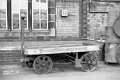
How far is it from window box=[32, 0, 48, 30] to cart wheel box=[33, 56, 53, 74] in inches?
141

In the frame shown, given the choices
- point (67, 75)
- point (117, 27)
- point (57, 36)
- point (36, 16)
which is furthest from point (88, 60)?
point (36, 16)

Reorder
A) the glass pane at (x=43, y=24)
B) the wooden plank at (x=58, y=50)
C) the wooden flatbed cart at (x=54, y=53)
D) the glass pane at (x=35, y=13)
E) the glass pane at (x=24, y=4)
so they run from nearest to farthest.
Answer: the wooden plank at (x=58, y=50) → the wooden flatbed cart at (x=54, y=53) → the glass pane at (x=24, y=4) → the glass pane at (x=35, y=13) → the glass pane at (x=43, y=24)

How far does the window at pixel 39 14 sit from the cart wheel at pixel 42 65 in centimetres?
358

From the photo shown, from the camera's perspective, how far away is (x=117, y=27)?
9.75 meters

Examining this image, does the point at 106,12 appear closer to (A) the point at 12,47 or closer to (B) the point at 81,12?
(B) the point at 81,12

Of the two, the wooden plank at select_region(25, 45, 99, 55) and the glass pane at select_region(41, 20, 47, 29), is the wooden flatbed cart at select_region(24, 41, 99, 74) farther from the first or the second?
the glass pane at select_region(41, 20, 47, 29)

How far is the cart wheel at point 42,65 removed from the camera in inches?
315

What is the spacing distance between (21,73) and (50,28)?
3799mm

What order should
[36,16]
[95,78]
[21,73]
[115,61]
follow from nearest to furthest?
[95,78] < [21,73] < [115,61] < [36,16]

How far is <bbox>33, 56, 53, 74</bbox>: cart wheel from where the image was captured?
799cm

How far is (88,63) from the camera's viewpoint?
871 cm

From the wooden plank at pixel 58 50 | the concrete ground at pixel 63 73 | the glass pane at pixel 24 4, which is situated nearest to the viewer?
the concrete ground at pixel 63 73

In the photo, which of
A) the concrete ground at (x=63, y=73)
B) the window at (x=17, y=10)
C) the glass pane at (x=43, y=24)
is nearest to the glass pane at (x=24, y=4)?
the window at (x=17, y=10)

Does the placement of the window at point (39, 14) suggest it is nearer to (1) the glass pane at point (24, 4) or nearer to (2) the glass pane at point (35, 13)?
(2) the glass pane at point (35, 13)
